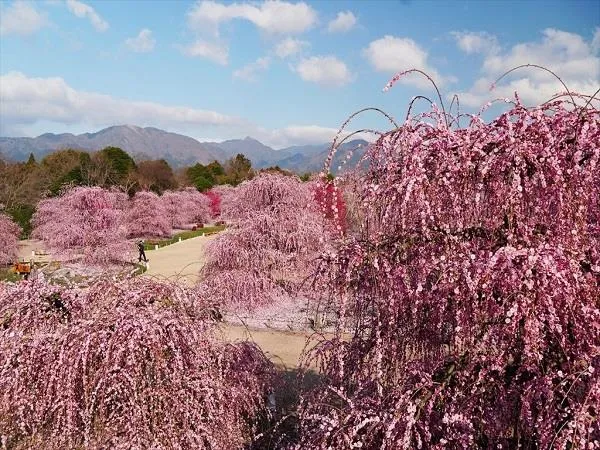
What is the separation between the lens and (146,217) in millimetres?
34875

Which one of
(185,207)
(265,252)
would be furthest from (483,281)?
(185,207)

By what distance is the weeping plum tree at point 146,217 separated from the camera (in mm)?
34438

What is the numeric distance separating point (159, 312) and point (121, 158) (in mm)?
47154

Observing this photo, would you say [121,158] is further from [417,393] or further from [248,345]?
[417,393]

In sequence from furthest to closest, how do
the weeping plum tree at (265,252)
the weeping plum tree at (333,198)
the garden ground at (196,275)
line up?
the weeping plum tree at (265,252)
the garden ground at (196,275)
the weeping plum tree at (333,198)

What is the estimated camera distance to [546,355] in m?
3.99

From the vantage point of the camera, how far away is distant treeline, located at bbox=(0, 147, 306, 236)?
3594 cm

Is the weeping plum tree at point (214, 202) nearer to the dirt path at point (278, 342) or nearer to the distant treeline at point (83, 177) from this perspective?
the distant treeline at point (83, 177)

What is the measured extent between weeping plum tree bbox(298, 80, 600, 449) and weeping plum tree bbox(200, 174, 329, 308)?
11.4 meters

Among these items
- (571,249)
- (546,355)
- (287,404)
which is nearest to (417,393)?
(546,355)

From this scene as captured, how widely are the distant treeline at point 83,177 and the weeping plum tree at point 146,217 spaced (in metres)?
1.95

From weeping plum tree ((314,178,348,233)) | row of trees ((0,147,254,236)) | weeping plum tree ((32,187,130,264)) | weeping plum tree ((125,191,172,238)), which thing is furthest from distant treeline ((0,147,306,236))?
weeping plum tree ((314,178,348,233))

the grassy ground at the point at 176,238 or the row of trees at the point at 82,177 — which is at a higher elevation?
the row of trees at the point at 82,177

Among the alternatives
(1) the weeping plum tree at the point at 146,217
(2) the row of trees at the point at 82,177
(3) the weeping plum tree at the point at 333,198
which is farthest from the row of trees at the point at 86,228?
(3) the weeping plum tree at the point at 333,198
